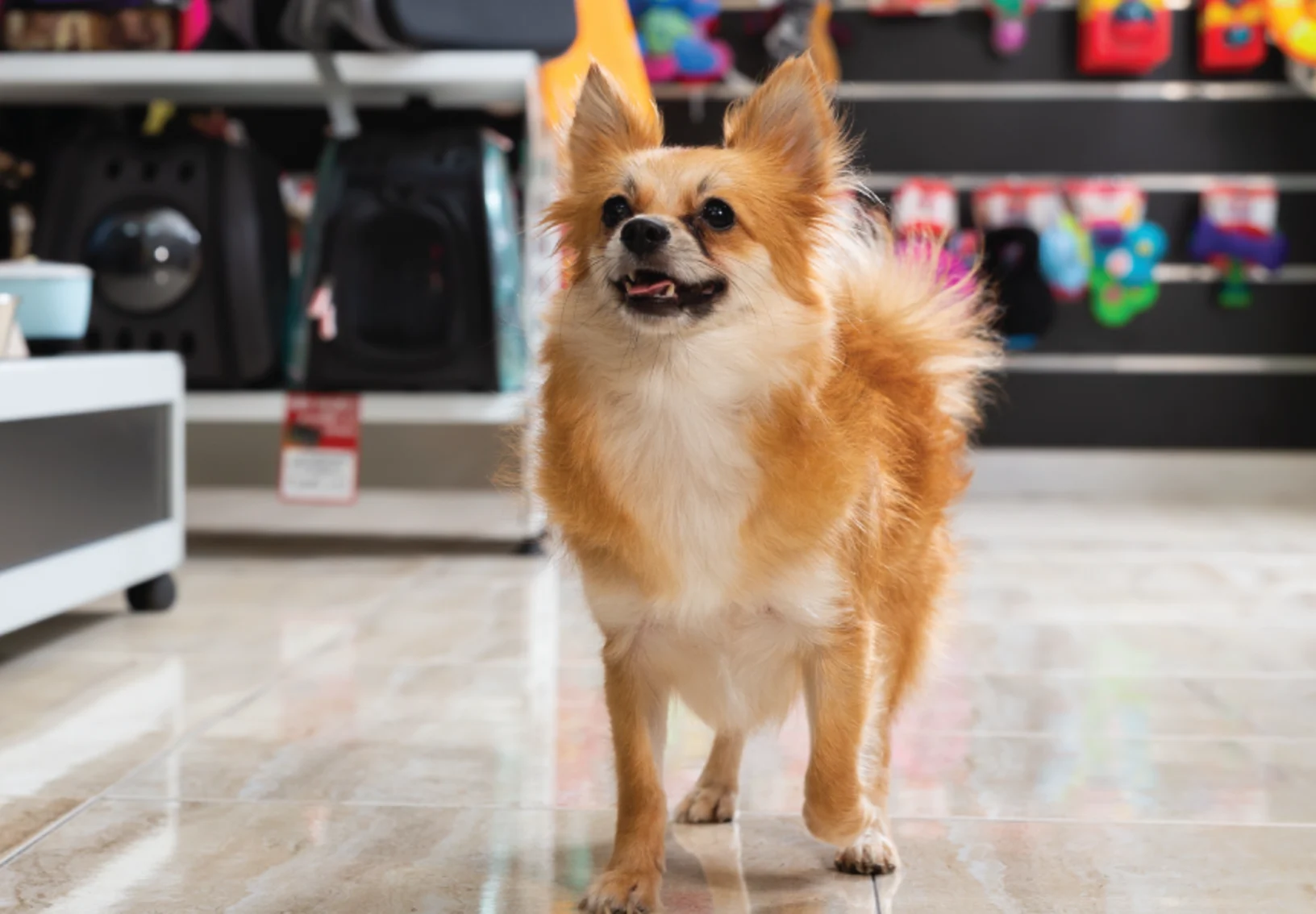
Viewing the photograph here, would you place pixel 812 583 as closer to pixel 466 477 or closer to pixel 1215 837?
pixel 1215 837

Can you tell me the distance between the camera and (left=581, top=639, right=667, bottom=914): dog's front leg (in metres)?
1.40

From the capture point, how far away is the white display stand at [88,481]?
223 centimetres

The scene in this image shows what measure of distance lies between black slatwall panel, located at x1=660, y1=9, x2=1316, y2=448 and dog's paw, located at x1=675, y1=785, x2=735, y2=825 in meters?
3.80

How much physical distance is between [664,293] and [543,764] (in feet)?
2.48

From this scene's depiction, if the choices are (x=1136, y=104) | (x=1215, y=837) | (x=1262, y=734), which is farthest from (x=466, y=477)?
(x=1215, y=837)

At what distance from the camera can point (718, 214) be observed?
1408mm

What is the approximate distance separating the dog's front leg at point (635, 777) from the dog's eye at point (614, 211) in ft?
1.41

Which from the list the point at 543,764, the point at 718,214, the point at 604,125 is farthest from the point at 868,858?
the point at 604,125

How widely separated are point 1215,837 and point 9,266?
2132 mm

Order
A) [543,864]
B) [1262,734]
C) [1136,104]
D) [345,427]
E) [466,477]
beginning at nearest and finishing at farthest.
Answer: [543,864]
[1262,734]
[345,427]
[466,477]
[1136,104]

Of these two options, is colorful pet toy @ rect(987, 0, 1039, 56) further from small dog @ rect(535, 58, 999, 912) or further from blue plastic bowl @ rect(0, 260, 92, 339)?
small dog @ rect(535, 58, 999, 912)

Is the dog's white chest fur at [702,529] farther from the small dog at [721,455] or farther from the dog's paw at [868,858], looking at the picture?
the dog's paw at [868,858]

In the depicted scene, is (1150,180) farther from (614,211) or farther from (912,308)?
(614,211)

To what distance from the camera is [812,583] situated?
139 centimetres
